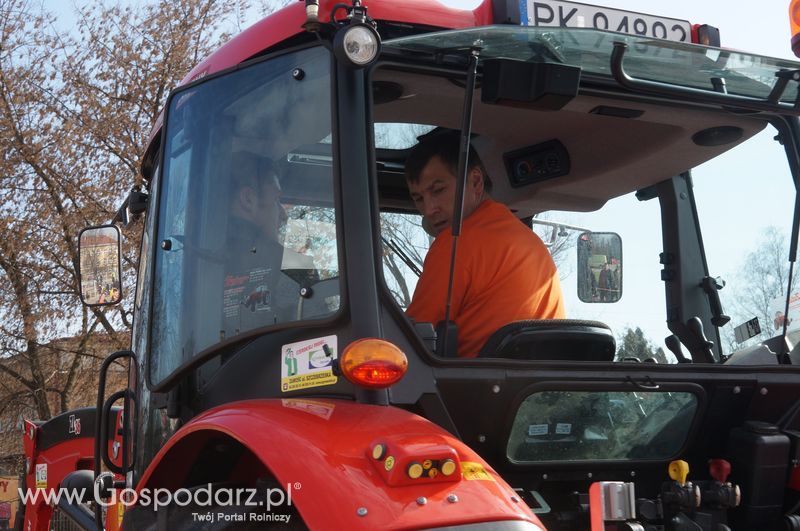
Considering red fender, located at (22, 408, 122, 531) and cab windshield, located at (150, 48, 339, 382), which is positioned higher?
cab windshield, located at (150, 48, 339, 382)

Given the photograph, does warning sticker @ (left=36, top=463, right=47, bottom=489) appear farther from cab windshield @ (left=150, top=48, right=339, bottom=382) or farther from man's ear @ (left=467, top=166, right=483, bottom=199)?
man's ear @ (left=467, top=166, right=483, bottom=199)

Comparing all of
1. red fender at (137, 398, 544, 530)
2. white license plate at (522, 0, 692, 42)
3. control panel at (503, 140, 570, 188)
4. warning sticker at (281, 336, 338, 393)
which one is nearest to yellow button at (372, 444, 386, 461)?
red fender at (137, 398, 544, 530)

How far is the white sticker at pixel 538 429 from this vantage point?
2982 mm

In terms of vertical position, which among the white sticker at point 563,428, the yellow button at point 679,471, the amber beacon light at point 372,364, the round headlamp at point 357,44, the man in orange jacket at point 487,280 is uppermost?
the round headlamp at point 357,44

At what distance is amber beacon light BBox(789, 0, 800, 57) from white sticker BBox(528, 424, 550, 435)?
141cm

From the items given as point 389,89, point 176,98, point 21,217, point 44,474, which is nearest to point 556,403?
point 389,89

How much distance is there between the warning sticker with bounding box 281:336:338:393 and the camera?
8.49ft

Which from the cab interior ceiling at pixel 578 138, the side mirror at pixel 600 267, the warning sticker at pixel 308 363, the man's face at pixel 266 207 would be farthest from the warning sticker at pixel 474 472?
the side mirror at pixel 600 267

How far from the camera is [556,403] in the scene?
298cm

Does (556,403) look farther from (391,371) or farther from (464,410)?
(391,371)

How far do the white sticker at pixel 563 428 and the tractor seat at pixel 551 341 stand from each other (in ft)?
0.70

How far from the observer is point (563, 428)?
10.0ft

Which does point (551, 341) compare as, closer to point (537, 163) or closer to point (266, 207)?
point (266, 207)

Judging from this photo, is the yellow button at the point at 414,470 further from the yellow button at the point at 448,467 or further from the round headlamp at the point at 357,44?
the round headlamp at the point at 357,44
